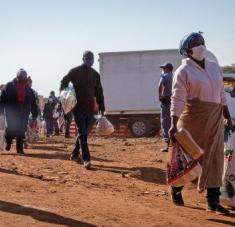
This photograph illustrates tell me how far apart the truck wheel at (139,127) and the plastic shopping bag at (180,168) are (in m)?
17.5

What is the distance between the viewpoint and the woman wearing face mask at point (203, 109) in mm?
6461

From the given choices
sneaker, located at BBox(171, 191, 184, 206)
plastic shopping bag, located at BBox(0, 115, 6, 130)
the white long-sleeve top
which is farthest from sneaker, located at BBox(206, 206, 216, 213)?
plastic shopping bag, located at BBox(0, 115, 6, 130)

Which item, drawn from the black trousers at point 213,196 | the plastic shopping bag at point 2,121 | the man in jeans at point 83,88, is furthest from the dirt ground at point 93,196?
the plastic shopping bag at point 2,121

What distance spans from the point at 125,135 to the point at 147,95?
1997mm

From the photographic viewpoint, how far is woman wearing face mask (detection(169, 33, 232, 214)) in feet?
21.2

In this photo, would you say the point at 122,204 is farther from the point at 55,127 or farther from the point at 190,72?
the point at 55,127

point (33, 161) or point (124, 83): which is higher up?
point (124, 83)

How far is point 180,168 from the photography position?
21.8ft

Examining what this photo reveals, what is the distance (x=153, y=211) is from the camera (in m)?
6.45

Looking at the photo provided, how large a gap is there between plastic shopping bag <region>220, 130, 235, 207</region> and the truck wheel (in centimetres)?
1724

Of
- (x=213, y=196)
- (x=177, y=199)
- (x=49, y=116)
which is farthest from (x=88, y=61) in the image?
(x=49, y=116)

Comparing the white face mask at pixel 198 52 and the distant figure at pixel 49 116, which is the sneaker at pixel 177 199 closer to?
the white face mask at pixel 198 52

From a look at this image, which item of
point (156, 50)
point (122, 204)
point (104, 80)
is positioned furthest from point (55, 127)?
point (122, 204)

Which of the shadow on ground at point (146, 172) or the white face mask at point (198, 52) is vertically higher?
the white face mask at point (198, 52)
